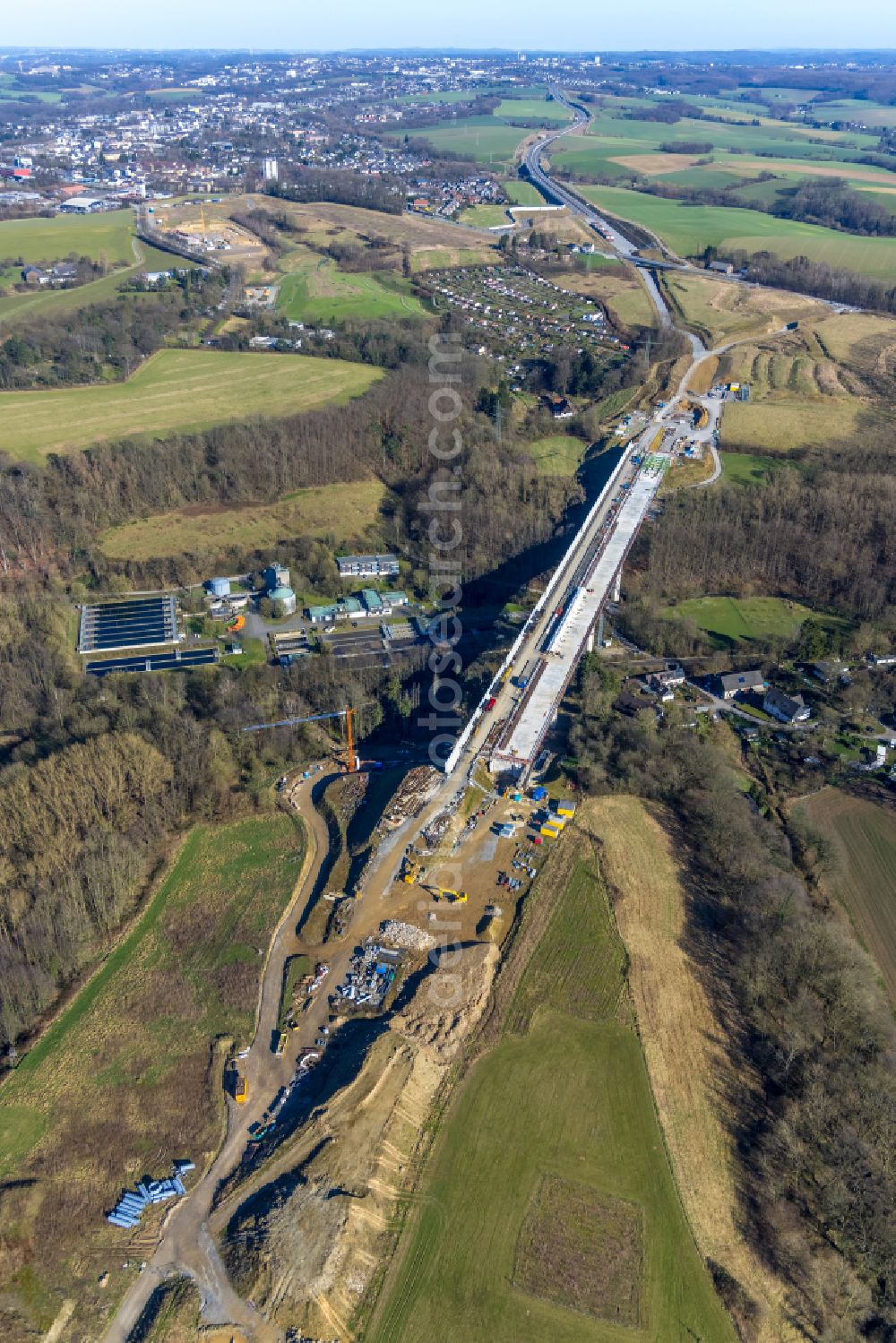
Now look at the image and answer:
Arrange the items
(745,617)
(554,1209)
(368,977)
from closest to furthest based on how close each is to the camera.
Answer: (554,1209)
(368,977)
(745,617)

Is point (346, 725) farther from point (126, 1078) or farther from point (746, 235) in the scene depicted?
point (746, 235)

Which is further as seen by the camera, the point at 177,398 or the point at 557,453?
the point at 177,398

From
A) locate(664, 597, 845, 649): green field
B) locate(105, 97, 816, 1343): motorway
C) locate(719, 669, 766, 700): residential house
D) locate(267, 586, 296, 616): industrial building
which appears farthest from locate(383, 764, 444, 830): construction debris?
locate(664, 597, 845, 649): green field

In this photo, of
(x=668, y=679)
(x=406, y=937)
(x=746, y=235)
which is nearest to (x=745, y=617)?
(x=668, y=679)

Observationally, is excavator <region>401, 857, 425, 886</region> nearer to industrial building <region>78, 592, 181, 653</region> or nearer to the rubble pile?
the rubble pile

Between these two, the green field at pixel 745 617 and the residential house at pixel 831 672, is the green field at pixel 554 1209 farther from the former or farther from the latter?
the green field at pixel 745 617

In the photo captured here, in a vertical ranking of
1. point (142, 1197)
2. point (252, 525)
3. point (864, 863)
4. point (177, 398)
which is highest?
point (177, 398)

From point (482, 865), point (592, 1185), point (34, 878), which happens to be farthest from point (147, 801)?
point (592, 1185)
